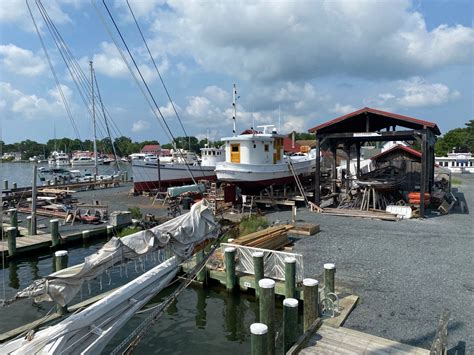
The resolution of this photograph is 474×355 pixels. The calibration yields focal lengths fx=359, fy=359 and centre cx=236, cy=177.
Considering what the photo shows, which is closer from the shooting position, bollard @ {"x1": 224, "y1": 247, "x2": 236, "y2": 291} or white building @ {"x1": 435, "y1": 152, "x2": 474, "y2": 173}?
bollard @ {"x1": 224, "y1": 247, "x2": 236, "y2": 291}

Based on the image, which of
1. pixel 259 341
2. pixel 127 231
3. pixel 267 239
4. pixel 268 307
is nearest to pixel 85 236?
pixel 127 231

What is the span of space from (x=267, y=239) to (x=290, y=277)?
3764mm

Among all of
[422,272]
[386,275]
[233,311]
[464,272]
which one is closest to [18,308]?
[233,311]

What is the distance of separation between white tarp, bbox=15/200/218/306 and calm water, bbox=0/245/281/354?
1328 millimetres

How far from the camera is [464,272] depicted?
10.9 m

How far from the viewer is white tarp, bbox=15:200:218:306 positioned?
5.46m

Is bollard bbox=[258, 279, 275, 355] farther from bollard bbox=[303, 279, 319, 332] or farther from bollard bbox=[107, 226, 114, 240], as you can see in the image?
bollard bbox=[107, 226, 114, 240]

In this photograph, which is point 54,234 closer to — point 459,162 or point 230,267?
point 230,267

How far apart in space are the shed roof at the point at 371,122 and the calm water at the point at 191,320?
13933 mm

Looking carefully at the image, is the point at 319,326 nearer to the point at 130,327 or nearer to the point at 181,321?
the point at 181,321

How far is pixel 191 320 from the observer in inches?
384

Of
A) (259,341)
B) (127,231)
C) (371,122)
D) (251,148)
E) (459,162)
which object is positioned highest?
(371,122)

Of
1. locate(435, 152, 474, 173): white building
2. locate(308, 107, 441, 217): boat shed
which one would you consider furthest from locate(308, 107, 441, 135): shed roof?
locate(435, 152, 474, 173): white building

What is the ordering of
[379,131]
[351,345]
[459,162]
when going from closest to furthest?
1. [351,345]
2. [379,131]
3. [459,162]
